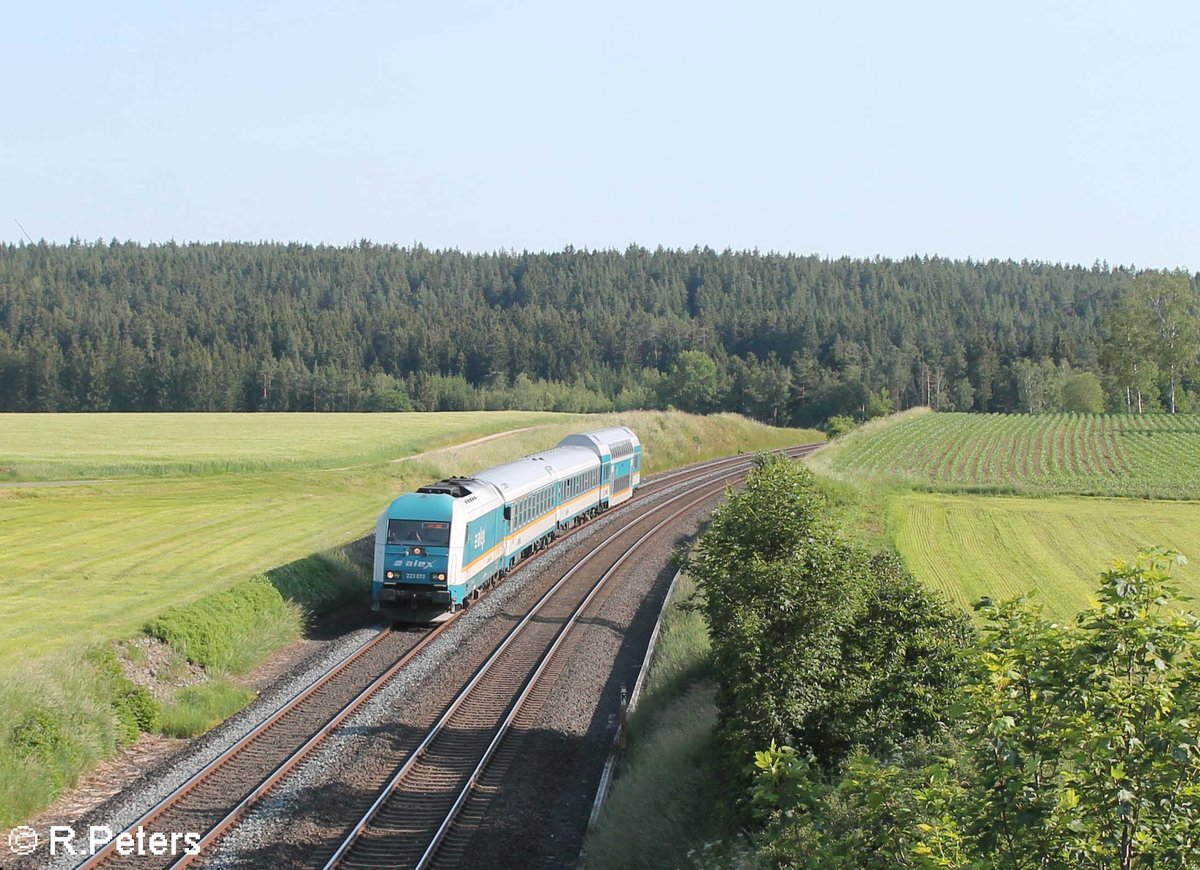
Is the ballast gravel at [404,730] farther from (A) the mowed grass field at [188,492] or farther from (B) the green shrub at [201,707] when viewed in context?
(A) the mowed grass field at [188,492]

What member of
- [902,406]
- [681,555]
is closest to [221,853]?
[681,555]

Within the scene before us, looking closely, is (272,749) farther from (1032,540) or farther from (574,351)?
(574,351)

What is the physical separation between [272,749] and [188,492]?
99.4ft

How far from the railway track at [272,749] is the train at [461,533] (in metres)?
0.97

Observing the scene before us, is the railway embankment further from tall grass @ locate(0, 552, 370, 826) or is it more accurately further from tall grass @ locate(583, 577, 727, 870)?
tall grass @ locate(583, 577, 727, 870)

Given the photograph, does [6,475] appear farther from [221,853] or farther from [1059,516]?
[1059,516]

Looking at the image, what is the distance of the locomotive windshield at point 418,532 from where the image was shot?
24.8 meters

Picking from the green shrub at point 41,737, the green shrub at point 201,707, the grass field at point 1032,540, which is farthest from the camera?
the grass field at point 1032,540

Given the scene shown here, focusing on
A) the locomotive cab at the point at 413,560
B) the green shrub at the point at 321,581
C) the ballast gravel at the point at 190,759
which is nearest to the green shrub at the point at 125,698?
the ballast gravel at the point at 190,759

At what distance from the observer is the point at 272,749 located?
1688 cm

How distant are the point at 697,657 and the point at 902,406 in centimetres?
12914

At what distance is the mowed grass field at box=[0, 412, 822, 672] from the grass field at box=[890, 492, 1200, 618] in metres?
19.5

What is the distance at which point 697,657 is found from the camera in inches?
801

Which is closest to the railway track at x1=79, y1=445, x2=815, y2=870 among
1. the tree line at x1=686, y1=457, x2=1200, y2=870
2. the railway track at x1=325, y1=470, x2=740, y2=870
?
the railway track at x1=325, y1=470, x2=740, y2=870
